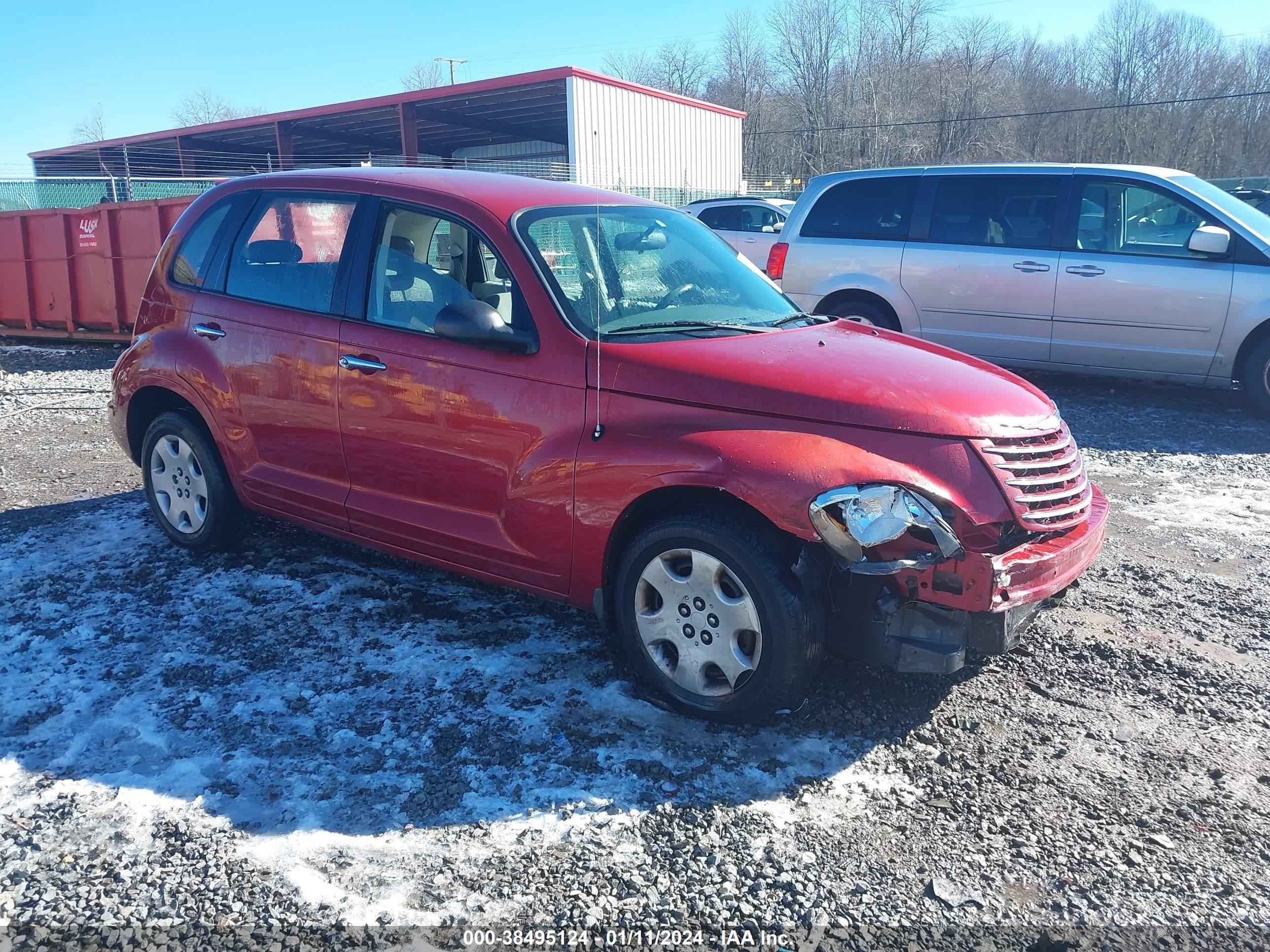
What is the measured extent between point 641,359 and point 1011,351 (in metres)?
6.01

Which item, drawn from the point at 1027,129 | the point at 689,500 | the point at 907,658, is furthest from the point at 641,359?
the point at 1027,129

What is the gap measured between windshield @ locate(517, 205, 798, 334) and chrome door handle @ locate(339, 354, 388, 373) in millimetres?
821

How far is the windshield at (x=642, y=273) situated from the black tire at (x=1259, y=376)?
5241 mm

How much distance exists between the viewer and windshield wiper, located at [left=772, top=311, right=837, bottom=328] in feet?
13.7

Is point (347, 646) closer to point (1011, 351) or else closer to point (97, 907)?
point (97, 907)

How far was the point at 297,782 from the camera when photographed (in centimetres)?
306

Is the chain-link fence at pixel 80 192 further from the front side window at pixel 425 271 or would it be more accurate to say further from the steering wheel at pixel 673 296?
the steering wheel at pixel 673 296

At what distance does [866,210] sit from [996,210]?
3.84 feet

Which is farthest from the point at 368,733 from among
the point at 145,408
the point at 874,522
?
the point at 145,408

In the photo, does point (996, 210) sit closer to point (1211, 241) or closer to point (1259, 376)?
point (1211, 241)

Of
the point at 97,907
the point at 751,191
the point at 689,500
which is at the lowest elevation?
the point at 97,907

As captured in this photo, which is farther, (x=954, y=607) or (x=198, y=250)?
(x=198, y=250)

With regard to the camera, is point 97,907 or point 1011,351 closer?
point 97,907

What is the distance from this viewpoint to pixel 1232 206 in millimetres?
7938
